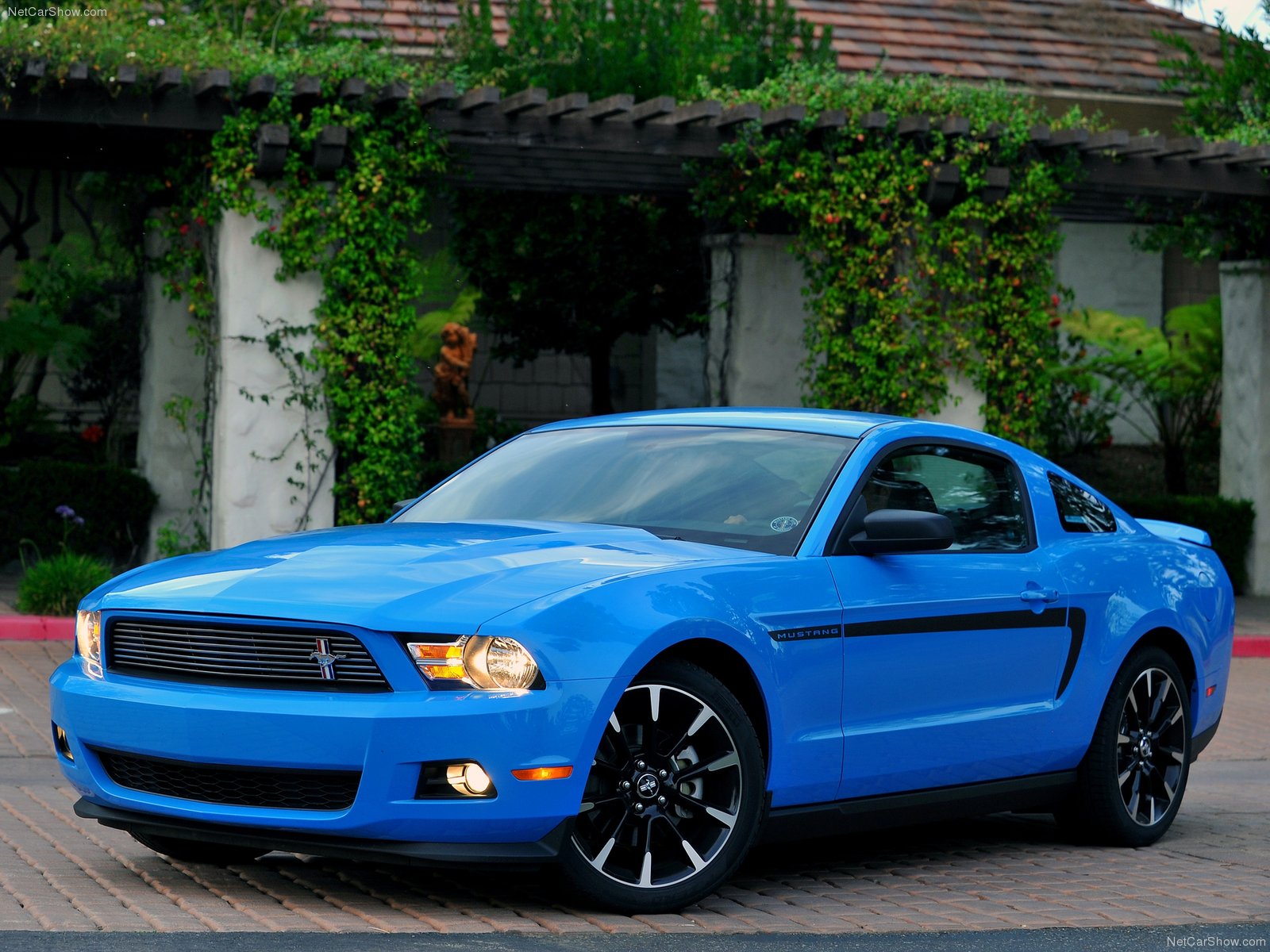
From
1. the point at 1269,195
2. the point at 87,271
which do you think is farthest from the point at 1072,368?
the point at 87,271

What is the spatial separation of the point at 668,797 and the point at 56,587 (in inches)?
363

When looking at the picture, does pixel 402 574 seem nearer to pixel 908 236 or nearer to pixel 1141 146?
pixel 908 236

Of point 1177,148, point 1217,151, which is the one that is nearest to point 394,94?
point 1177,148

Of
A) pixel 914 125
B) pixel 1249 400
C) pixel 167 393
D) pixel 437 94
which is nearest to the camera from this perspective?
pixel 437 94

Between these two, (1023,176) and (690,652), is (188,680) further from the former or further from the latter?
(1023,176)

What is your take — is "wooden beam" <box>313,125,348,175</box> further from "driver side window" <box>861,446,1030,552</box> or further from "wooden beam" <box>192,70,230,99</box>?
"driver side window" <box>861,446,1030,552</box>

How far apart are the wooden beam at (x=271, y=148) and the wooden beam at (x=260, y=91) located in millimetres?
193

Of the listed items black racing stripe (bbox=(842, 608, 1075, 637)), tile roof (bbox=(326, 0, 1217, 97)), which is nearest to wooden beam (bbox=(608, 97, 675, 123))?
black racing stripe (bbox=(842, 608, 1075, 637))

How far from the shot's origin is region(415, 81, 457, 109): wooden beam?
45.1 ft

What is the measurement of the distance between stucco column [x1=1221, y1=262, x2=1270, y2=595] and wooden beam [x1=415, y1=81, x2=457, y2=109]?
8.69 m

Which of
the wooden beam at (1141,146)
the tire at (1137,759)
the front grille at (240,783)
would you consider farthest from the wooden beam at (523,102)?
the front grille at (240,783)

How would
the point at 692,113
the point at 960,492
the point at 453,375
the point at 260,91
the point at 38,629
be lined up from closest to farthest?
the point at 960,492, the point at 38,629, the point at 260,91, the point at 692,113, the point at 453,375

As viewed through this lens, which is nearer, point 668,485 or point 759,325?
point 668,485
